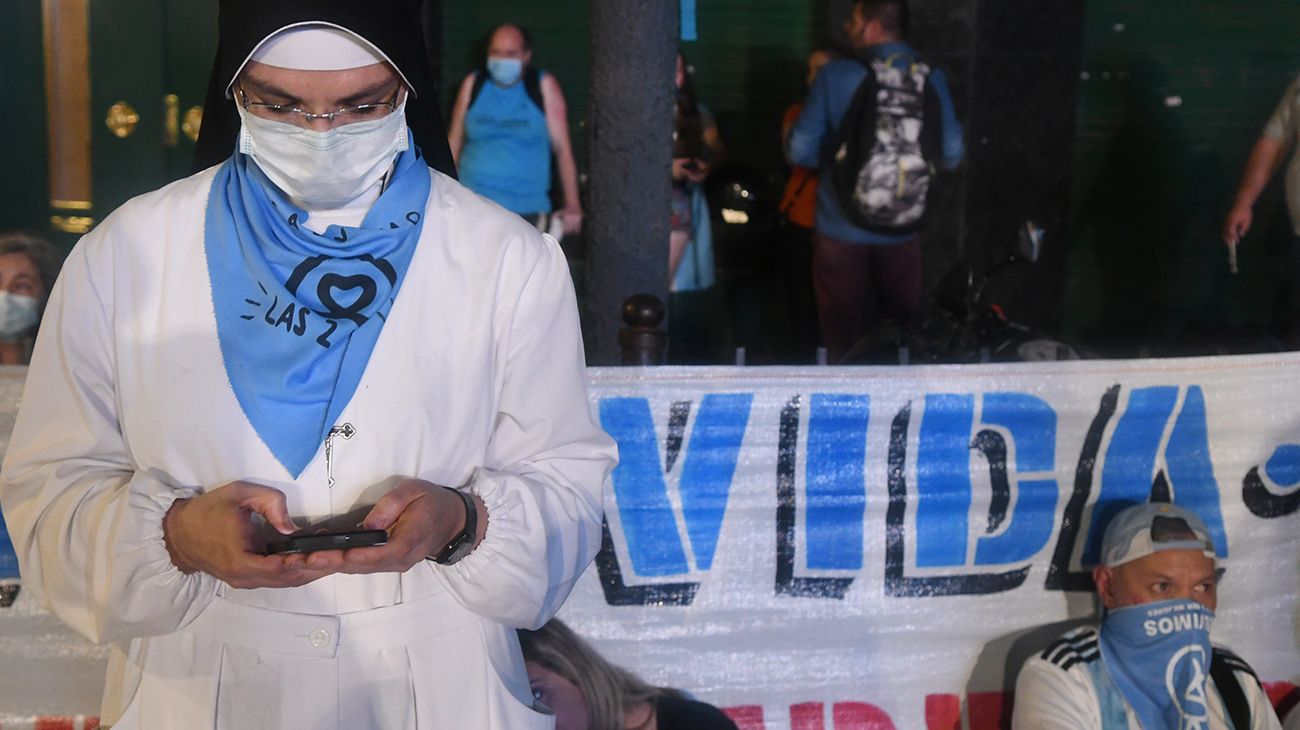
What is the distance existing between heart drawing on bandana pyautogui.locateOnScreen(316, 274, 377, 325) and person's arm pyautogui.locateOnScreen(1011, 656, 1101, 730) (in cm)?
220

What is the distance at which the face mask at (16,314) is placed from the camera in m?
4.35

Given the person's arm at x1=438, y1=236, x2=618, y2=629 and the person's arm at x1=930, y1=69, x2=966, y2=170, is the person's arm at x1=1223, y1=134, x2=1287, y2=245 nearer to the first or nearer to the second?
the person's arm at x1=930, y1=69, x2=966, y2=170

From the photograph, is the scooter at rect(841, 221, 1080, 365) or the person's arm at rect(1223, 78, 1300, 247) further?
the person's arm at rect(1223, 78, 1300, 247)

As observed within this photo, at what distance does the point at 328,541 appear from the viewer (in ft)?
6.45

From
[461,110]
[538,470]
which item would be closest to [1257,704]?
[538,470]

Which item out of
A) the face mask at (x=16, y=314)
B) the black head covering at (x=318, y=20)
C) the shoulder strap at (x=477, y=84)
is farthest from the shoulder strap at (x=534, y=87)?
the black head covering at (x=318, y=20)

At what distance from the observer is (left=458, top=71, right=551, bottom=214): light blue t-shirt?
7641 millimetres

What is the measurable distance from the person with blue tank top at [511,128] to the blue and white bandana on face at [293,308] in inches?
213

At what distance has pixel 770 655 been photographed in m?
3.73

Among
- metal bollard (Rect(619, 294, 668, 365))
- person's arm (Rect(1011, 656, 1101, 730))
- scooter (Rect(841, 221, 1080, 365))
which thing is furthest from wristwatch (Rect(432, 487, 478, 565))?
scooter (Rect(841, 221, 1080, 365))

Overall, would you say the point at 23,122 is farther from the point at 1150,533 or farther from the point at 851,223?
the point at 1150,533

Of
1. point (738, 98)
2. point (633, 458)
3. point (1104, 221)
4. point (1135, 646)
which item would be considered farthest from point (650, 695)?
point (1104, 221)

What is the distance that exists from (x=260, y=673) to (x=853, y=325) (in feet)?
17.4

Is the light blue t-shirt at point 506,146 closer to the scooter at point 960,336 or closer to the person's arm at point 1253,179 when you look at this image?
the scooter at point 960,336
